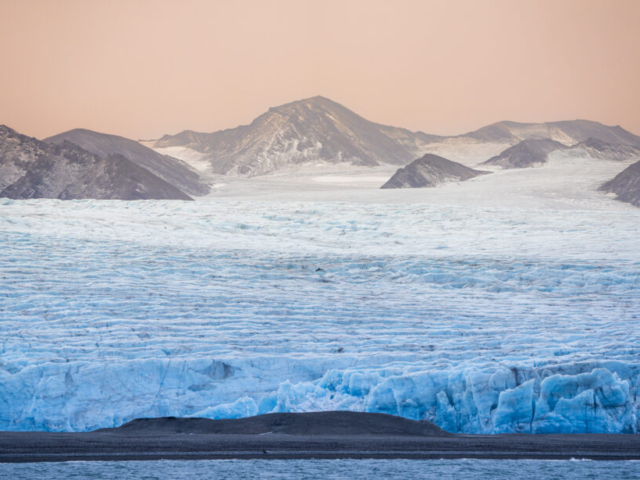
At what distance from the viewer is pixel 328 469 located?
12.6ft

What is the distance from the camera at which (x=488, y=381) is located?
19.3 ft

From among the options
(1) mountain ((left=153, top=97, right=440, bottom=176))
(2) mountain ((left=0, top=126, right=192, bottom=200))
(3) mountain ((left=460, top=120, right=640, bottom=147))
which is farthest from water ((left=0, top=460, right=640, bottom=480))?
(3) mountain ((left=460, top=120, right=640, bottom=147))

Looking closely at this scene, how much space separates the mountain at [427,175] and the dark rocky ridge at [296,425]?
4181cm

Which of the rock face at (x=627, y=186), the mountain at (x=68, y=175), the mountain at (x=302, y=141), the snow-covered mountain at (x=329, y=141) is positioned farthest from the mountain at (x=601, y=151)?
the mountain at (x=68, y=175)

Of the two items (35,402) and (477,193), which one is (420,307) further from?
(477,193)

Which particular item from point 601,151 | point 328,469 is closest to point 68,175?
point 328,469

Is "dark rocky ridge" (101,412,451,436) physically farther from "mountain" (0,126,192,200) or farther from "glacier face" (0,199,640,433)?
"mountain" (0,126,192,200)

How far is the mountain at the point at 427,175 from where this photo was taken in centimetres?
4693

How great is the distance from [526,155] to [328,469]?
207 feet

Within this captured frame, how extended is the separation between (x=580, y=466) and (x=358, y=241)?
12.1 m

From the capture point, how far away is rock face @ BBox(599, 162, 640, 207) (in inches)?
1269

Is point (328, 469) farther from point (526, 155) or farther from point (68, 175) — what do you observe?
point (526, 155)

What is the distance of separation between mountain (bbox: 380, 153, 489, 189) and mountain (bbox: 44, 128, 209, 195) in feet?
46.5

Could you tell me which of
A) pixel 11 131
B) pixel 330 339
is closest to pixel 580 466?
pixel 330 339
